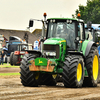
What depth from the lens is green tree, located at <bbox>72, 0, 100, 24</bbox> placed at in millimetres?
49844

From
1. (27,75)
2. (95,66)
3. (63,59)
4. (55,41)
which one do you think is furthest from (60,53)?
(95,66)

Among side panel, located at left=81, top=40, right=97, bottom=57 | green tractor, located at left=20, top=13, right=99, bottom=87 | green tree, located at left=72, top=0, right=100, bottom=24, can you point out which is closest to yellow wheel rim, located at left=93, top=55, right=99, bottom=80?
green tractor, located at left=20, top=13, right=99, bottom=87

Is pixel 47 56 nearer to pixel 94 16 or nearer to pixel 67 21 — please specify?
pixel 67 21

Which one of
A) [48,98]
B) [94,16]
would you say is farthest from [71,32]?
[94,16]

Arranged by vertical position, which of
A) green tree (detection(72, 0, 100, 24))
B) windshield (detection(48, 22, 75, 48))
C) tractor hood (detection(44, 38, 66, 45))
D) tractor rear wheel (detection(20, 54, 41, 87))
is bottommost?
tractor rear wheel (detection(20, 54, 41, 87))

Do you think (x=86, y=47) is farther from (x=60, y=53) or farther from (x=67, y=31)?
(x=60, y=53)

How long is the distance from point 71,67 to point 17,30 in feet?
155

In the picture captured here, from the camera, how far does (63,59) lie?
11.5 meters

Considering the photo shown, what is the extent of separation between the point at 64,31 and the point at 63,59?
43.6 inches

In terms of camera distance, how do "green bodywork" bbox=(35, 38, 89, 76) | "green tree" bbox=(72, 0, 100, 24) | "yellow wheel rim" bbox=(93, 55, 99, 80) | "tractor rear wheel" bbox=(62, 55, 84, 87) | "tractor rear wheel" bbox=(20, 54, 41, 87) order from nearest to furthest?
"tractor rear wheel" bbox=(62, 55, 84, 87), "green bodywork" bbox=(35, 38, 89, 76), "tractor rear wheel" bbox=(20, 54, 41, 87), "yellow wheel rim" bbox=(93, 55, 99, 80), "green tree" bbox=(72, 0, 100, 24)

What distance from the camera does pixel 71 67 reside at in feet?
34.8

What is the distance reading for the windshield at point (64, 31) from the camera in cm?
1179

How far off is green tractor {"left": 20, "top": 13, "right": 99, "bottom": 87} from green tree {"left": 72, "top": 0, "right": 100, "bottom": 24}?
37.8 m

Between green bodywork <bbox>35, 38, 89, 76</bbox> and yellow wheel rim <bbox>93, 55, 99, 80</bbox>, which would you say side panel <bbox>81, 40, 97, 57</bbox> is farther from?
yellow wheel rim <bbox>93, 55, 99, 80</bbox>
